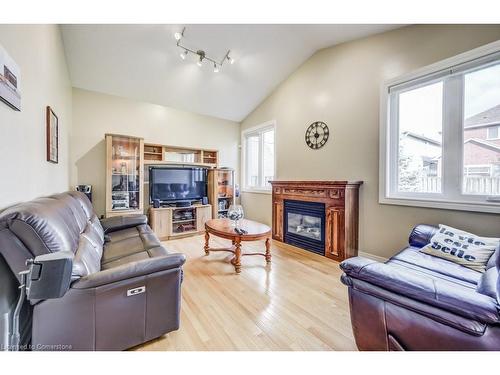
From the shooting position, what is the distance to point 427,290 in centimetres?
100

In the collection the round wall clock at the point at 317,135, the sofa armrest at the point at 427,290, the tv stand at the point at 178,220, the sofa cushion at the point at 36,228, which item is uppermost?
the round wall clock at the point at 317,135

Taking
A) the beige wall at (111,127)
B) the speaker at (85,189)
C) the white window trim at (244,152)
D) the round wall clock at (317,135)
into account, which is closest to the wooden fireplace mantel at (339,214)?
the round wall clock at (317,135)

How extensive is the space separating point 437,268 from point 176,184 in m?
3.96

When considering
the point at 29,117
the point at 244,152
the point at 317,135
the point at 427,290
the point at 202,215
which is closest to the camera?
the point at 427,290

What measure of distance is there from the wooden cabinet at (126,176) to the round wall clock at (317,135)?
2.93 m

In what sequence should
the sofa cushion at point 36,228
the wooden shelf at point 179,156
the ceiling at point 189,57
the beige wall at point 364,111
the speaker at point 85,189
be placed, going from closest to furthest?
1. the sofa cushion at point 36,228
2. the beige wall at point 364,111
3. the ceiling at point 189,57
4. the speaker at point 85,189
5. the wooden shelf at point 179,156

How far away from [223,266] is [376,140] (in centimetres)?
265

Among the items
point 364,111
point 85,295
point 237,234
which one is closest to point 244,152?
point 364,111

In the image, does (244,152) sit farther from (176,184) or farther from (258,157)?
(176,184)

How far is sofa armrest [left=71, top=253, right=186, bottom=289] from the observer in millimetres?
1183

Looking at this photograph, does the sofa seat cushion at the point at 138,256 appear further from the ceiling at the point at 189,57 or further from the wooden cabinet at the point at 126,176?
the ceiling at the point at 189,57

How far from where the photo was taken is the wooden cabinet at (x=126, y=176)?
3.59m
